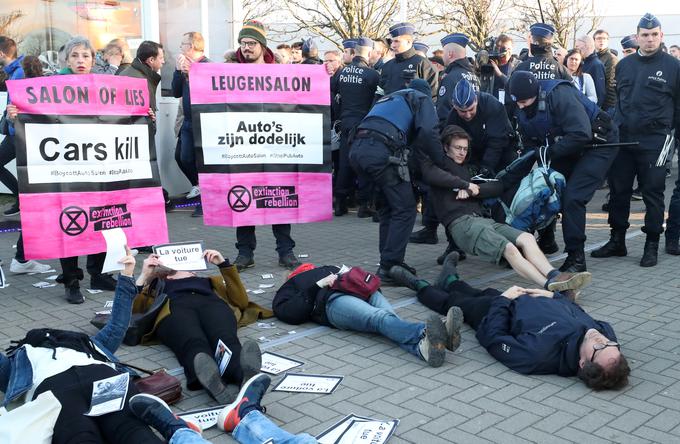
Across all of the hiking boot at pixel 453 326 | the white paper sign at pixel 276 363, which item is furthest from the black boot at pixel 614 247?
the white paper sign at pixel 276 363

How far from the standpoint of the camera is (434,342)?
4.96 meters

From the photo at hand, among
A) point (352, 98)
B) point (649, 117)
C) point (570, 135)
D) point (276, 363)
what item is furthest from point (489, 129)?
point (276, 363)

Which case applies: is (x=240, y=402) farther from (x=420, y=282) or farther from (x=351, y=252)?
(x=351, y=252)

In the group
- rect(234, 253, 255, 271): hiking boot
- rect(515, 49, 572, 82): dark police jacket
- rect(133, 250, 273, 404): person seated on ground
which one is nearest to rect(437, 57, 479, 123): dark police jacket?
rect(515, 49, 572, 82): dark police jacket

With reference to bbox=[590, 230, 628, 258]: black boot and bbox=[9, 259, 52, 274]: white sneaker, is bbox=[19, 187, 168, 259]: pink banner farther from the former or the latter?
bbox=[590, 230, 628, 258]: black boot

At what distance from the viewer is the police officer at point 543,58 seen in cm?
921

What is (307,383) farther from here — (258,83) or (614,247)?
(614,247)

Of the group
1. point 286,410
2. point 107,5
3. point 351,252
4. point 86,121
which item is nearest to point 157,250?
point 286,410

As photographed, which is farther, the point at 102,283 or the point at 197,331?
the point at 102,283

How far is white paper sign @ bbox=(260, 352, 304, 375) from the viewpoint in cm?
500

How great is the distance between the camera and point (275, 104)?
7477 mm

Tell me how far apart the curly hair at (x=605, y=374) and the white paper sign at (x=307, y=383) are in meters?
1.44

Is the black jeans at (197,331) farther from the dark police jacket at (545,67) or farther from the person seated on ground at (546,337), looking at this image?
the dark police jacket at (545,67)

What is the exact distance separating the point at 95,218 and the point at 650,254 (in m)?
5.12
